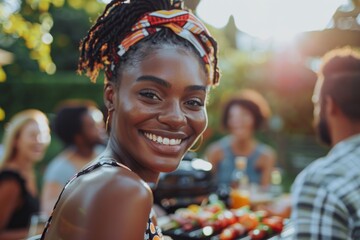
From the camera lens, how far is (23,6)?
3865mm

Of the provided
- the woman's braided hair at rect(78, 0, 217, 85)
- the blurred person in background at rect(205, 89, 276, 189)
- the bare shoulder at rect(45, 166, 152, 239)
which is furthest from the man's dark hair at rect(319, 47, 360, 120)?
the blurred person in background at rect(205, 89, 276, 189)

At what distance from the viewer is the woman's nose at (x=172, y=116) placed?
1315 millimetres

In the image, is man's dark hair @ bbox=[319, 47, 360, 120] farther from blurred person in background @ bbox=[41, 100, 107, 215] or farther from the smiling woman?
blurred person in background @ bbox=[41, 100, 107, 215]

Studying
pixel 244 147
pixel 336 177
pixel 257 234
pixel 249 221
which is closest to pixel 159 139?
pixel 336 177

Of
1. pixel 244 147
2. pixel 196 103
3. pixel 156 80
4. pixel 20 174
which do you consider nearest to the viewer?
pixel 156 80

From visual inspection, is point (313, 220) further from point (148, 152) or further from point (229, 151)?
point (229, 151)

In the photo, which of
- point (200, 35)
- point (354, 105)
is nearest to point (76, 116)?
point (354, 105)

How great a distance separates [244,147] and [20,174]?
2513 millimetres

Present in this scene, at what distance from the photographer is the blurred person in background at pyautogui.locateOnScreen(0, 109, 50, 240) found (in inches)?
140

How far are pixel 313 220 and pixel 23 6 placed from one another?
118 inches

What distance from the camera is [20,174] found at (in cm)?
Answer: 363

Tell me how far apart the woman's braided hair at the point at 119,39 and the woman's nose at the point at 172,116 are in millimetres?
167

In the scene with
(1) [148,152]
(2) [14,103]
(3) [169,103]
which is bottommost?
(2) [14,103]

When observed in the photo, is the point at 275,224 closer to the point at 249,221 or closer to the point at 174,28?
the point at 249,221
